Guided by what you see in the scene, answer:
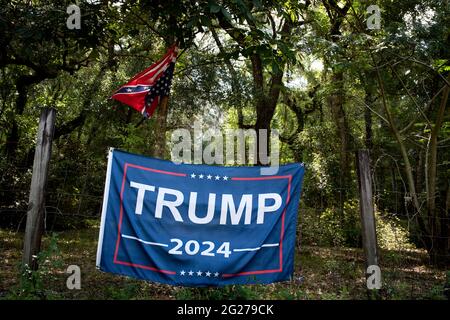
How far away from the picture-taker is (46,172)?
4.62 m

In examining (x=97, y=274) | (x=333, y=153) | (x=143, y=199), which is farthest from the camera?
(x=333, y=153)

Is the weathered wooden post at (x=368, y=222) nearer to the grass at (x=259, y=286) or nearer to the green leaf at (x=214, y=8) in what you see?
the grass at (x=259, y=286)

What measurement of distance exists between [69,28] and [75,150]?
21.0 feet

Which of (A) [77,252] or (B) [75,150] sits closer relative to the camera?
(A) [77,252]

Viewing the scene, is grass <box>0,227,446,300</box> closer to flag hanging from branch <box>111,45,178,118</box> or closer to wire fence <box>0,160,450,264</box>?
wire fence <box>0,160,450,264</box>

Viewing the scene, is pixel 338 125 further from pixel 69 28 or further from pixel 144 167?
pixel 144 167

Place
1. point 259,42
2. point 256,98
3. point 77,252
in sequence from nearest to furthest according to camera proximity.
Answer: point 259,42 < point 77,252 < point 256,98

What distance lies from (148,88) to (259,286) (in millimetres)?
3593

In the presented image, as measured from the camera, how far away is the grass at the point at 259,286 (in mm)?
4812

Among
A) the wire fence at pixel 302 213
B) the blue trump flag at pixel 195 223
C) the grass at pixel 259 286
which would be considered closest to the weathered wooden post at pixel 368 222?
the grass at pixel 259 286

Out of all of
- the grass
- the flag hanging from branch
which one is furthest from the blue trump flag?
the flag hanging from branch

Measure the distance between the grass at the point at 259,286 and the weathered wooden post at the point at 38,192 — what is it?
218 mm
